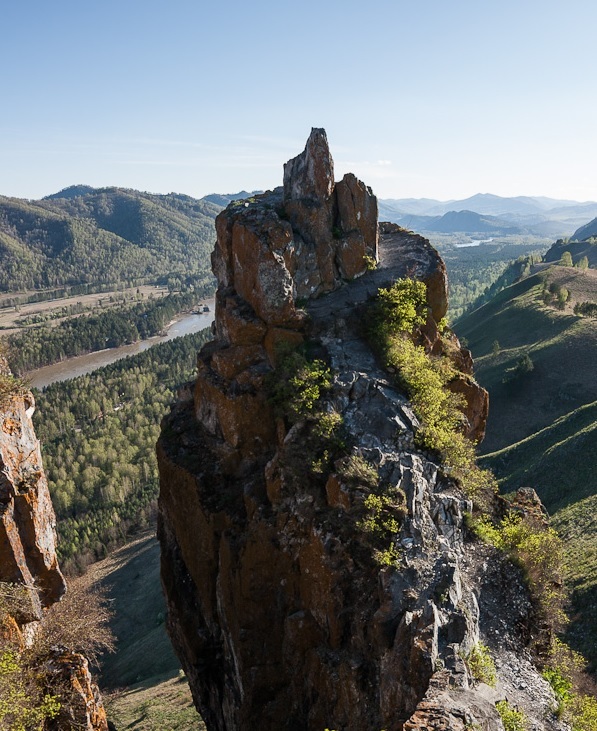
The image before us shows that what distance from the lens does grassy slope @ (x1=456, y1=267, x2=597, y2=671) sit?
4299cm

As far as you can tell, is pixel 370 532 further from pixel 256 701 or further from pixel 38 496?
pixel 38 496

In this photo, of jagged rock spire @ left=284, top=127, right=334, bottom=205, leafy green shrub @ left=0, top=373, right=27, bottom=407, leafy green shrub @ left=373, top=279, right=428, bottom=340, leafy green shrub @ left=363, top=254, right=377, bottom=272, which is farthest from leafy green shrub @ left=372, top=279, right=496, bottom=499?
leafy green shrub @ left=0, top=373, right=27, bottom=407

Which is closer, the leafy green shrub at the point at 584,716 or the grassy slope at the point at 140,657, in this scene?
the leafy green shrub at the point at 584,716

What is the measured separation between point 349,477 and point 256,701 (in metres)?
11.1

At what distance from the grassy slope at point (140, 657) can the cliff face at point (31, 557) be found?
19394 millimetres

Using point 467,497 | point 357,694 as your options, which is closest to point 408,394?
point 467,497

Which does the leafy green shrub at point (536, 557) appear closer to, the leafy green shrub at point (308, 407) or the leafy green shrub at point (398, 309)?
the leafy green shrub at point (308, 407)

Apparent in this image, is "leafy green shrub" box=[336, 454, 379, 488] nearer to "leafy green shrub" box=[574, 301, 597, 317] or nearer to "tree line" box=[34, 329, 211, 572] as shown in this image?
"tree line" box=[34, 329, 211, 572]

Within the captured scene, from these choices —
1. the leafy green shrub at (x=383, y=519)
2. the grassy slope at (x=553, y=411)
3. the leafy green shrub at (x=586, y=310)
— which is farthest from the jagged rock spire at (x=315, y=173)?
the leafy green shrub at (x=586, y=310)

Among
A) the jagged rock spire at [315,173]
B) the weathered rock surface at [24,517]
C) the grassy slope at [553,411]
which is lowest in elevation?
the grassy slope at [553,411]

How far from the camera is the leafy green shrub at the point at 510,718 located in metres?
14.6

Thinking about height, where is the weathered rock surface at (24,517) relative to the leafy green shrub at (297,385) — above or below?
below

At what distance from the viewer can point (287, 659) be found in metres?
20.8

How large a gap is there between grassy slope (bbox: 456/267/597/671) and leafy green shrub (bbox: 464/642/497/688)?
19102mm
